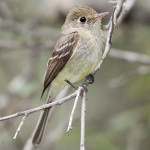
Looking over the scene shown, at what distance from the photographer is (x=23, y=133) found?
242 inches

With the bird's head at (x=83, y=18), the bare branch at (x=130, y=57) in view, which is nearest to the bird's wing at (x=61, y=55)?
the bird's head at (x=83, y=18)

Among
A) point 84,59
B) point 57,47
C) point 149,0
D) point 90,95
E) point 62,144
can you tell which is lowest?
point 62,144

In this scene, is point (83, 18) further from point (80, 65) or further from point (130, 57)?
point (130, 57)

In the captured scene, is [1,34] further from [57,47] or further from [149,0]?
[149,0]

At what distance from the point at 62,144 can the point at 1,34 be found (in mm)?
2353

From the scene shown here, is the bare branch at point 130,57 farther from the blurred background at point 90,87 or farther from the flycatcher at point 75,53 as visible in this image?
the flycatcher at point 75,53

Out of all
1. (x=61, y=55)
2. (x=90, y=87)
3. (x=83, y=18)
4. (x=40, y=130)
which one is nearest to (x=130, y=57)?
(x=83, y=18)

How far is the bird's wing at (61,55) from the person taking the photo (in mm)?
4113

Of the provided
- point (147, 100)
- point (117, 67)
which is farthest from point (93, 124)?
point (117, 67)

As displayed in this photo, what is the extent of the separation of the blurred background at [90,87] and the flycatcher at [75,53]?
268 mm

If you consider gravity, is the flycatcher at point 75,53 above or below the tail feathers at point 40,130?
above

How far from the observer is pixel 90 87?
623cm

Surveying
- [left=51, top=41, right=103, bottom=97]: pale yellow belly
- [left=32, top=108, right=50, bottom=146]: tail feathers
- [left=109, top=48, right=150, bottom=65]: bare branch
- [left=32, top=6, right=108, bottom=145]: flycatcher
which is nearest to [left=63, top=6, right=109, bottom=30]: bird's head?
[left=32, top=6, right=108, bottom=145]: flycatcher

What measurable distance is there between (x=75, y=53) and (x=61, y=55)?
21 cm
